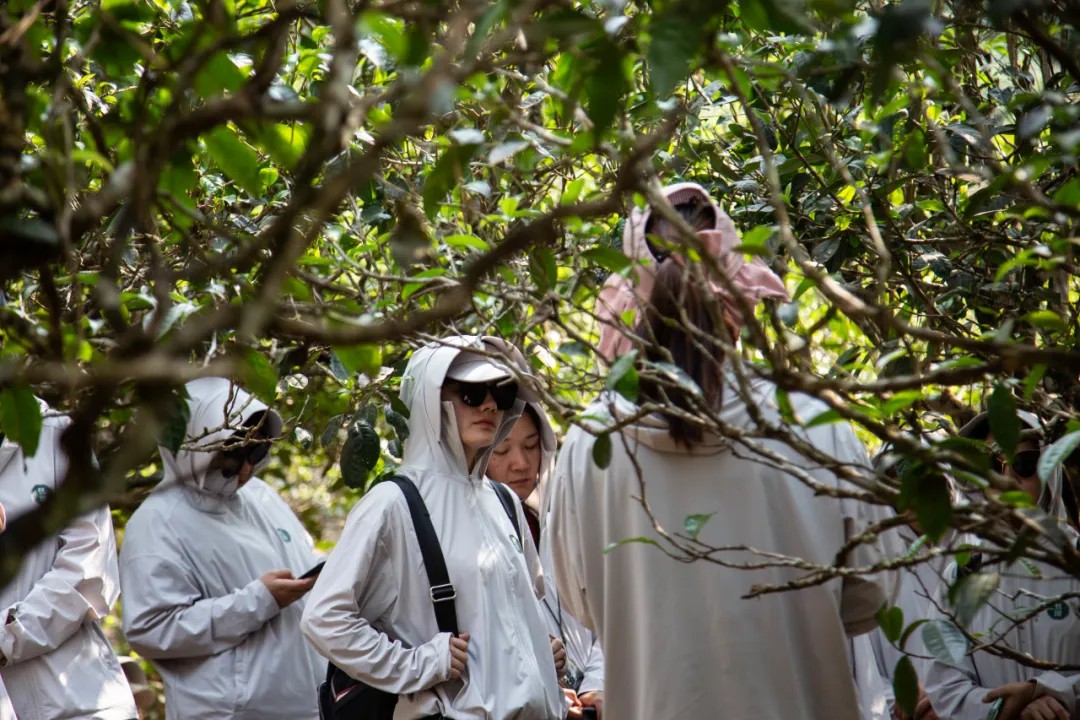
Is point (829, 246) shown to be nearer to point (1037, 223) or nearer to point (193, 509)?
point (1037, 223)

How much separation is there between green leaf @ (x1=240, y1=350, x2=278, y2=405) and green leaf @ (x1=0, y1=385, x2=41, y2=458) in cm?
42

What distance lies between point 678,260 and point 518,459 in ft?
10.4

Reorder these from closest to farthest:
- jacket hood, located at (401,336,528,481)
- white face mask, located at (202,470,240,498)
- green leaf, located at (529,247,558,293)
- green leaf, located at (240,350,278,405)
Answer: green leaf, located at (240,350,278,405) → green leaf, located at (529,247,558,293) → jacket hood, located at (401,336,528,481) → white face mask, located at (202,470,240,498)

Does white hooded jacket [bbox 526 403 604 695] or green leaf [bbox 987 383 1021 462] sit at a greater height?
green leaf [bbox 987 383 1021 462]

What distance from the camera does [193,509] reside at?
5.59m

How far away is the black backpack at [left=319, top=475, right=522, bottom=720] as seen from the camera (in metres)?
4.58

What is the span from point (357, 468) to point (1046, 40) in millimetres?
3174

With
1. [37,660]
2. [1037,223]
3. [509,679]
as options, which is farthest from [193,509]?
[1037,223]

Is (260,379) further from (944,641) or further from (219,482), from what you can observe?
(219,482)

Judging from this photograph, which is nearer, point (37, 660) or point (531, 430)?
point (37, 660)

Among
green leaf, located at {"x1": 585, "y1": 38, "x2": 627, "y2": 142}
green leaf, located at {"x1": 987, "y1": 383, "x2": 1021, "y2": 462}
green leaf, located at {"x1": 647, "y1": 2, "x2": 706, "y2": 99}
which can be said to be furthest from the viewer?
green leaf, located at {"x1": 987, "y1": 383, "x2": 1021, "y2": 462}

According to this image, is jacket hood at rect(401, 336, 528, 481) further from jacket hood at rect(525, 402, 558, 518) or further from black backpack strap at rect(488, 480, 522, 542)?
jacket hood at rect(525, 402, 558, 518)

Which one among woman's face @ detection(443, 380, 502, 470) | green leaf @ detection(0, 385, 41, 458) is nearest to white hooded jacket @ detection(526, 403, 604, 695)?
woman's face @ detection(443, 380, 502, 470)

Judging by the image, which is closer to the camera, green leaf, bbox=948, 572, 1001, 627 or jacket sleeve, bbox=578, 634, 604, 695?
green leaf, bbox=948, 572, 1001, 627
